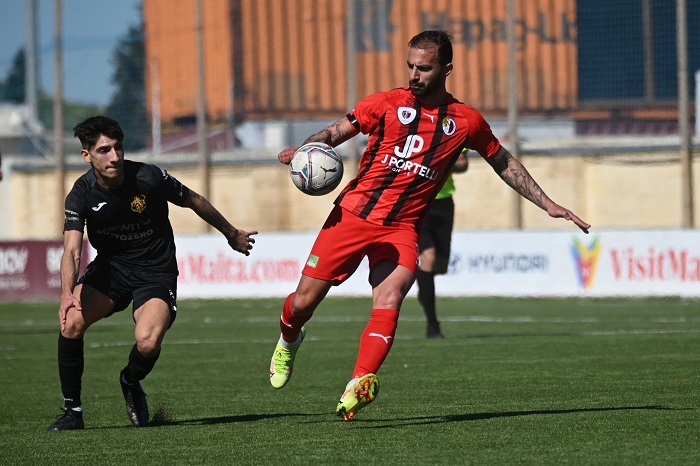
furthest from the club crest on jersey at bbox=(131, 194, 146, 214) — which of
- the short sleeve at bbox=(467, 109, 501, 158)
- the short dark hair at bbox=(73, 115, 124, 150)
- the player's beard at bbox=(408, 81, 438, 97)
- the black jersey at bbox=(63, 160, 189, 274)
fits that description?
the short sleeve at bbox=(467, 109, 501, 158)

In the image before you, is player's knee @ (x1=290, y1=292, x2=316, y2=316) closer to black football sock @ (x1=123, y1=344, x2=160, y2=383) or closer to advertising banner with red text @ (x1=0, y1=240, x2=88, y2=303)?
black football sock @ (x1=123, y1=344, x2=160, y2=383)

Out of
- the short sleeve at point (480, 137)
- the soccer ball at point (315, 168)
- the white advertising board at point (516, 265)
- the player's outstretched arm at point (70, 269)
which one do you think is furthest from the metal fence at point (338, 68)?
the player's outstretched arm at point (70, 269)

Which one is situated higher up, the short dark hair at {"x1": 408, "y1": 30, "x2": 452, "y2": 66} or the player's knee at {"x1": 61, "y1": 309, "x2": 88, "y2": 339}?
the short dark hair at {"x1": 408, "y1": 30, "x2": 452, "y2": 66}

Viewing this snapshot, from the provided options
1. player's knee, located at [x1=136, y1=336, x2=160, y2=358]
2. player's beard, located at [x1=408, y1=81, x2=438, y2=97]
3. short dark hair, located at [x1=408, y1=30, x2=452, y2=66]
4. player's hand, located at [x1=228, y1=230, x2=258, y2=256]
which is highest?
short dark hair, located at [x1=408, y1=30, x2=452, y2=66]

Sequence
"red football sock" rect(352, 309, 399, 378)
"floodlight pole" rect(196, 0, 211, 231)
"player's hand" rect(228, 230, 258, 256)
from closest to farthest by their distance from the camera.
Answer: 1. "red football sock" rect(352, 309, 399, 378)
2. "player's hand" rect(228, 230, 258, 256)
3. "floodlight pole" rect(196, 0, 211, 231)

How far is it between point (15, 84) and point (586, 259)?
15959 millimetres

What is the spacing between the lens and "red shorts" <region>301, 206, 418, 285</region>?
7.54m

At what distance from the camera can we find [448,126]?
7.59m

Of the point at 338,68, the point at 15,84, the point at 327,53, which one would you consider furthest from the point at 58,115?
the point at 338,68

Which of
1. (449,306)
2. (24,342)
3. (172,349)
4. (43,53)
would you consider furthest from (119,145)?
(43,53)

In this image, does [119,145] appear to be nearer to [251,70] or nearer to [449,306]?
[449,306]

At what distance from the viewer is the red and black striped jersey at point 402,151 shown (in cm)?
753

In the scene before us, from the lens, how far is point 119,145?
25.1ft

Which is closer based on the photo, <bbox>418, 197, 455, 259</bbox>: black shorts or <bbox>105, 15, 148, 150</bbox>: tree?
<bbox>418, 197, 455, 259</bbox>: black shorts
